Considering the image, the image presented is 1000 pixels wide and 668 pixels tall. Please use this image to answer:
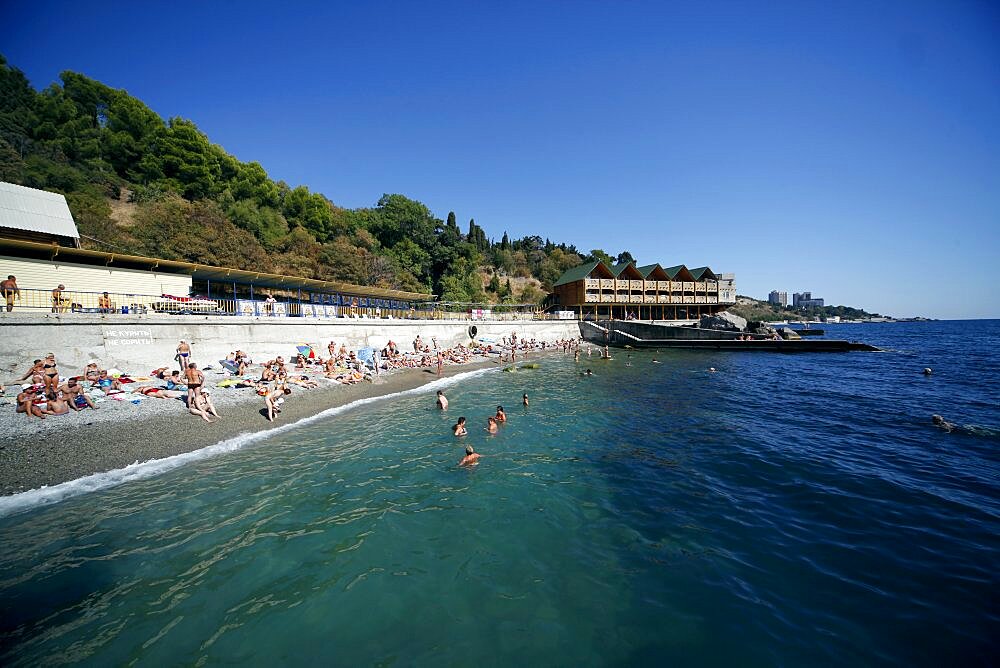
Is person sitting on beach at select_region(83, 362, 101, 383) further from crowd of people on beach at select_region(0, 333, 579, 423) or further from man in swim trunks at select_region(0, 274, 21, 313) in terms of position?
man in swim trunks at select_region(0, 274, 21, 313)

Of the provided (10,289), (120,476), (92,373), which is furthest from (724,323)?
(10,289)

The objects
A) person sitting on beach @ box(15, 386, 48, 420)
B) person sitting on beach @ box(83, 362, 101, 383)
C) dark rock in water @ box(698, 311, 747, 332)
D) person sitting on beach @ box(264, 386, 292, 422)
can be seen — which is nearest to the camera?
person sitting on beach @ box(15, 386, 48, 420)

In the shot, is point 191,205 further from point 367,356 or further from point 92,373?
point 92,373

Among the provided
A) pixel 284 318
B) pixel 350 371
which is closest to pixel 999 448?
pixel 350 371

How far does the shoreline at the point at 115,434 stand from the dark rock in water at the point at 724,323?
45.3m

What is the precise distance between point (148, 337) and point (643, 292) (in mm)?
52017

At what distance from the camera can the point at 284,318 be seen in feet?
70.2

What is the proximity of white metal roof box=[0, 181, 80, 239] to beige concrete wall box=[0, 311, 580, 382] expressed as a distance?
927 cm

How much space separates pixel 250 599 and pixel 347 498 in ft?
8.99

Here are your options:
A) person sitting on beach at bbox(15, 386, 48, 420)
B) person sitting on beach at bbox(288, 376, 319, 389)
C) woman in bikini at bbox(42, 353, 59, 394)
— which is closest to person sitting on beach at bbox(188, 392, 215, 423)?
person sitting on beach at bbox(15, 386, 48, 420)

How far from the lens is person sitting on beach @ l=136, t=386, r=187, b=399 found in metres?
12.9

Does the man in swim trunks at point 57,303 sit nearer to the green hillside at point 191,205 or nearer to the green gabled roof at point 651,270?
the green hillside at point 191,205

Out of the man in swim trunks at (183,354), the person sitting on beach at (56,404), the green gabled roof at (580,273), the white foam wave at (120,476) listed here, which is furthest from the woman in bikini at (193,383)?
the green gabled roof at (580,273)

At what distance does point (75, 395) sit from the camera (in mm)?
10984
